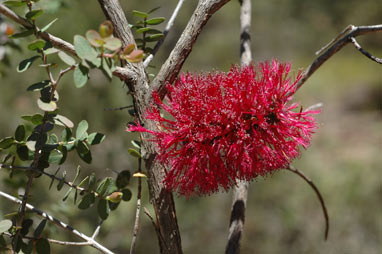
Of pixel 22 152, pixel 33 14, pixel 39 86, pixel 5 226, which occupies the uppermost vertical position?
pixel 33 14

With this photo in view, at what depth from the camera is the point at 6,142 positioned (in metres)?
0.73

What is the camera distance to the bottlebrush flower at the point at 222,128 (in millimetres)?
739

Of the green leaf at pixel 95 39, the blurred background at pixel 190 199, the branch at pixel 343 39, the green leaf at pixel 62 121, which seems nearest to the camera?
the green leaf at pixel 95 39

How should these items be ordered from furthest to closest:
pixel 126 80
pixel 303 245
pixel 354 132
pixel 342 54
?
1. pixel 342 54
2. pixel 354 132
3. pixel 303 245
4. pixel 126 80

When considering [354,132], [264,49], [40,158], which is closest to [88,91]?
[40,158]

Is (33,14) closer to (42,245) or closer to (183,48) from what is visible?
(183,48)

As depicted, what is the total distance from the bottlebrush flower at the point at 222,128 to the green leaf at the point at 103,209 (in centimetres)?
14

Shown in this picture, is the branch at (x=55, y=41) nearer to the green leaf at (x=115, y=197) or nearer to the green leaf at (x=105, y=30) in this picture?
the green leaf at (x=105, y=30)

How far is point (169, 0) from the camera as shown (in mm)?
4887

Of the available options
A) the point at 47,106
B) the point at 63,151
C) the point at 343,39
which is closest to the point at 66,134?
the point at 63,151

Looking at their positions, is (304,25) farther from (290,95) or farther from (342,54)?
(290,95)

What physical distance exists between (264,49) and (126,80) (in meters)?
6.82

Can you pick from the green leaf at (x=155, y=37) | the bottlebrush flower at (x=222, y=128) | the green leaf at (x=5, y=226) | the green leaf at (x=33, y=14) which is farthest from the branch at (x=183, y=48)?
the green leaf at (x=5, y=226)

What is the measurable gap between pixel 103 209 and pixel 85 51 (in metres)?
0.34
